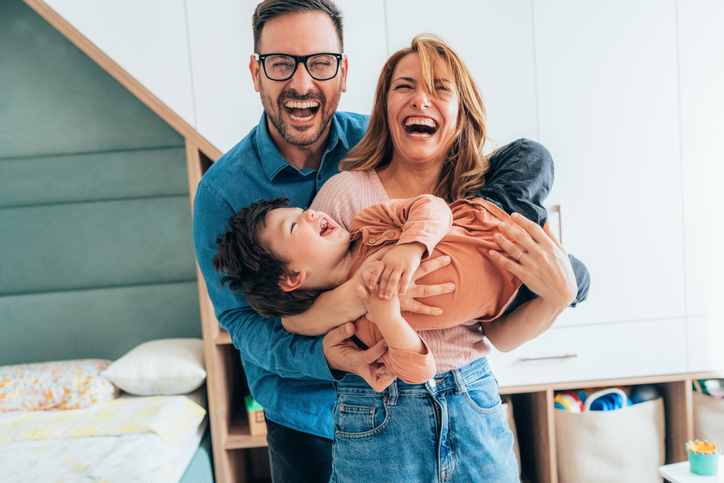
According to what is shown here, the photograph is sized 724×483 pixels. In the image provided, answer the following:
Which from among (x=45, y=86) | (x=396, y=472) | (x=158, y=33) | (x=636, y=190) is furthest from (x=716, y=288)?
(x=45, y=86)

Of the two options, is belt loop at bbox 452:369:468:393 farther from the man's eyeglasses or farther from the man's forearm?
the man's eyeglasses

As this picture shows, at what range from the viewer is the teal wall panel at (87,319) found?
98.8 inches

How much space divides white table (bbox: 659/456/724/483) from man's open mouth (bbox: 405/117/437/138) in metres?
1.71

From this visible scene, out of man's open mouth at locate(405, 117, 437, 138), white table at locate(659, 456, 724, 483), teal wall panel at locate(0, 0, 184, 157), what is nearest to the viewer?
man's open mouth at locate(405, 117, 437, 138)

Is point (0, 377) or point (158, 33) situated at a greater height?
point (158, 33)

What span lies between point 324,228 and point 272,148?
0.41m

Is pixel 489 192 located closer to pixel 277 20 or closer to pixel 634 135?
pixel 277 20

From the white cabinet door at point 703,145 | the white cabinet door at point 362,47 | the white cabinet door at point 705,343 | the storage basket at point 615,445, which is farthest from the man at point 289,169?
the white cabinet door at point 705,343

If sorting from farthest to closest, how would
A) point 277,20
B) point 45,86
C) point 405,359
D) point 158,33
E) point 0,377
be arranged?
point 45,86
point 0,377
point 158,33
point 277,20
point 405,359

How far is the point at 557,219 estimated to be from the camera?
6.91 ft

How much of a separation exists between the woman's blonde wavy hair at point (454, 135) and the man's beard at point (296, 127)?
0.46ft

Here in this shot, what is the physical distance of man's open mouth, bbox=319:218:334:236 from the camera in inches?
41.4

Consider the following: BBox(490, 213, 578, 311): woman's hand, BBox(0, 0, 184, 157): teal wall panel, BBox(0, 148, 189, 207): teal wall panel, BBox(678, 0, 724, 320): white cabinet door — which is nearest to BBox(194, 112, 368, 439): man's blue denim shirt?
BBox(490, 213, 578, 311): woman's hand

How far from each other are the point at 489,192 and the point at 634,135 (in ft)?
4.57
